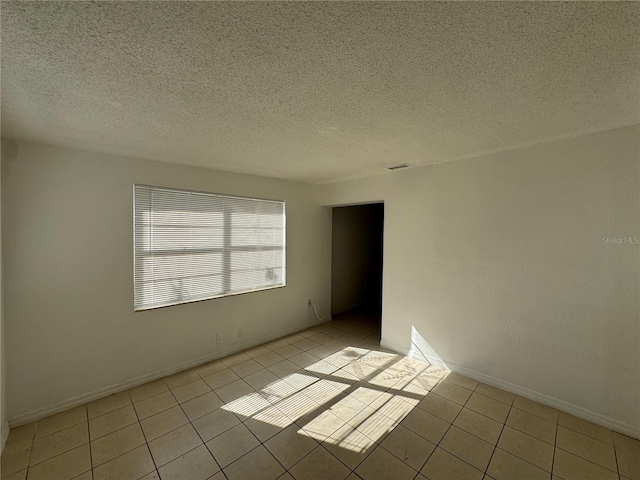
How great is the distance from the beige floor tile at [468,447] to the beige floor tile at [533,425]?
1.29 ft

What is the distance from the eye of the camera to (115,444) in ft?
5.86

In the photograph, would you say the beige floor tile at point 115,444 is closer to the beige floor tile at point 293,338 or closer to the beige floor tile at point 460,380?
the beige floor tile at point 293,338

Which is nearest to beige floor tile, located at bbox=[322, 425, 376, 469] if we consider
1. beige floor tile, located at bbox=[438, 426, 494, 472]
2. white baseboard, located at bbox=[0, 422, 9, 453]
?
beige floor tile, located at bbox=[438, 426, 494, 472]

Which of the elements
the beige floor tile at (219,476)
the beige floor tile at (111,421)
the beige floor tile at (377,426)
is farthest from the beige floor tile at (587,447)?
the beige floor tile at (111,421)

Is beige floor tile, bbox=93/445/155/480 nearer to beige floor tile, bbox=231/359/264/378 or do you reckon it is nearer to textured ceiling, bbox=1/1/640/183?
beige floor tile, bbox=231/359/264/378

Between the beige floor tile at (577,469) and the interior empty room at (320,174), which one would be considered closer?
the interior empty room at (320,174)

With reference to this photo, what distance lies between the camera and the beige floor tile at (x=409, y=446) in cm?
165

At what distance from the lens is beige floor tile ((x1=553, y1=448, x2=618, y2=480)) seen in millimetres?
1547

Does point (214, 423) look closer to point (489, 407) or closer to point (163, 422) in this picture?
point (163, 422)

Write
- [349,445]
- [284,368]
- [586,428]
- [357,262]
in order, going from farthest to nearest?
[357,262] → [284,368] → [586,428] → [349,445]

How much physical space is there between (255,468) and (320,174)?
9.77 ft

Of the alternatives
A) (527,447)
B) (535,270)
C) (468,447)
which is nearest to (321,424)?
(468,447)

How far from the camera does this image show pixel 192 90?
1.38m

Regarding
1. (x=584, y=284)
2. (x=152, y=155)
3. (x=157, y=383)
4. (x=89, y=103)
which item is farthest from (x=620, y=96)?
(x=157, y=383)
